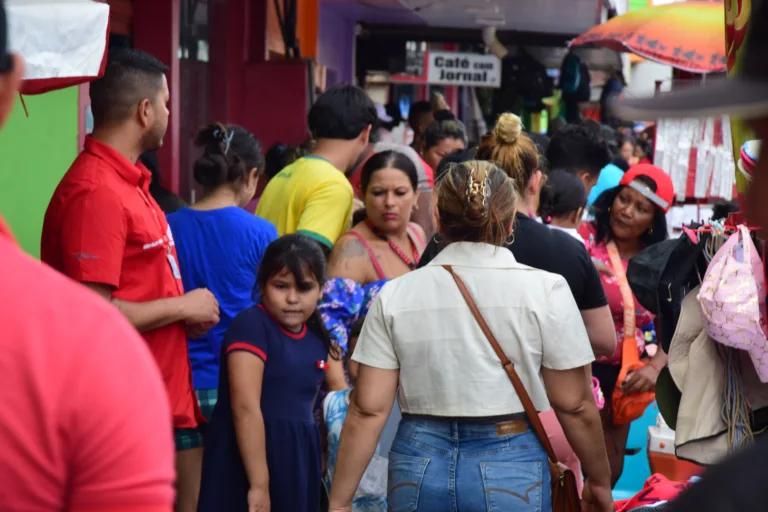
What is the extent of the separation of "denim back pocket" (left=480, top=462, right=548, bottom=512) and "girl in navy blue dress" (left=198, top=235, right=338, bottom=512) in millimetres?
1195

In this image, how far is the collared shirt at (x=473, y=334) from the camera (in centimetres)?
394

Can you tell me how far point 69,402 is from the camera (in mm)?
1574

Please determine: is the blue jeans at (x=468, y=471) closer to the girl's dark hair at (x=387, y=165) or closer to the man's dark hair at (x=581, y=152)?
the girl's dark hair at (x=387, y=165)

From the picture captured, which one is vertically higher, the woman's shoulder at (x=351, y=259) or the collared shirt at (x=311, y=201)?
the collared shirt at (x=311, y=201)

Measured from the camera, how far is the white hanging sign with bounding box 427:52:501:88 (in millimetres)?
15391

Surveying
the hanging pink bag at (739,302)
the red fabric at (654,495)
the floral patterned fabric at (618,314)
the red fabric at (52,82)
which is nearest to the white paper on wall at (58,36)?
the red fabric at (52,82)

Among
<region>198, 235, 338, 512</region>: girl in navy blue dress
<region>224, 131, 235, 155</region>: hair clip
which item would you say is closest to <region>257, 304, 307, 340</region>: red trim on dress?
<region>198, 235, 338, 512</region>: girl in navy blue dress

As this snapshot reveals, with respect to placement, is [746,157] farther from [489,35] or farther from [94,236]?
[489,35]

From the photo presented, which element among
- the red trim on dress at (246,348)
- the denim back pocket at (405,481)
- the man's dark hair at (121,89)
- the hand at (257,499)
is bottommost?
the hand at (257,499)

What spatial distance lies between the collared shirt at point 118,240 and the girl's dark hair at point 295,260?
555 mm

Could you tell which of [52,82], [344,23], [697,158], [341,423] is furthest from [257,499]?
[344,23]

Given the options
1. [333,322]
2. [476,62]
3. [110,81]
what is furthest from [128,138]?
[476,62]

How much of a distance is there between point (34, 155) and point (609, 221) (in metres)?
3.29

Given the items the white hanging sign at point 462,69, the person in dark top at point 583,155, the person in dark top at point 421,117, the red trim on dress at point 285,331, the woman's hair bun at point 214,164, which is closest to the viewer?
the red trim on dress at point 285,331
